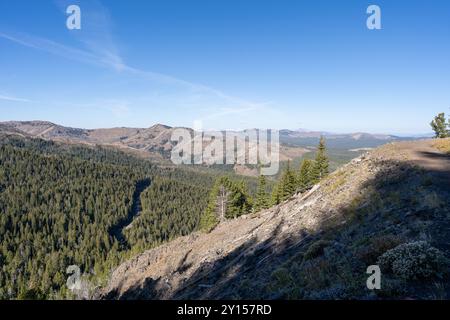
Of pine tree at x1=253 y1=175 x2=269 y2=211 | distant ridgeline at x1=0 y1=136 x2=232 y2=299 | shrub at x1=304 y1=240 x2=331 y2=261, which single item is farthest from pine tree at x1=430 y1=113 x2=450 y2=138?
distant ridgeline at x1=0 y1=136 x2=232 y2=299

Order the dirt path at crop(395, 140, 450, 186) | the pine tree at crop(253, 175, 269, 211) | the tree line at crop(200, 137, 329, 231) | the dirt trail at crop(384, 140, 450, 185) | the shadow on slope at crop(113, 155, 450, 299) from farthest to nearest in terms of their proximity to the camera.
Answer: the pine tree at crop(253, 175, 269, 211) < the tree line at crop(200, 137, 329, 231) < the dirt trail at crop(384, 140, 450, 185) < the dirt path at crop(395, 140, 450, 186) < the shadow on slope at crop(113, 155, 450, 299)

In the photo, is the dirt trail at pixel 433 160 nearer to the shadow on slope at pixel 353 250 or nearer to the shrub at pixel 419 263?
the shadow on slope at pixel 353 250

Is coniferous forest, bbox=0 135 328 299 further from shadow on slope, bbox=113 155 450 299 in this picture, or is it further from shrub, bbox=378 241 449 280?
shrub, bbox=378 241 449 280

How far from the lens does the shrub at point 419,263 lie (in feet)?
35.8

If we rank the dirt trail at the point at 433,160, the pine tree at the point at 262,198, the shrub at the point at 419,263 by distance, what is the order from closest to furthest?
the shrub at the point at 419,263 < the dirt trail at the point at 433,160 < the pine tree at the point at 262,198

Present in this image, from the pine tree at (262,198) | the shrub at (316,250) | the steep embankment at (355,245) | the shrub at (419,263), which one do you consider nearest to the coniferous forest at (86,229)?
the pine tree at (262,198)

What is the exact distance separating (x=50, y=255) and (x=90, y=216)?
49.7 metres

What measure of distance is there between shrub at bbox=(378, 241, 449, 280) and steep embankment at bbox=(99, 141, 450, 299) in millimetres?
30

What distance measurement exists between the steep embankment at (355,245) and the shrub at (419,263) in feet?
0.10

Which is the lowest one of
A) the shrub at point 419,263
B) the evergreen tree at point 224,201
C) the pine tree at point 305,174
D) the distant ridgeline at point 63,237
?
the distant ridgeline at point 63,237

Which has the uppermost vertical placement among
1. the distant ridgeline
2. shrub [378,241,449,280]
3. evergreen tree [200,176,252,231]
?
shrub [378,241,449,280]

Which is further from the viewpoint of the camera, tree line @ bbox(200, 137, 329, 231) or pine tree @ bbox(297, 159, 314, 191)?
tree line @ bbox(200, 137, 329, 231)

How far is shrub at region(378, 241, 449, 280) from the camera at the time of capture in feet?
35.8
